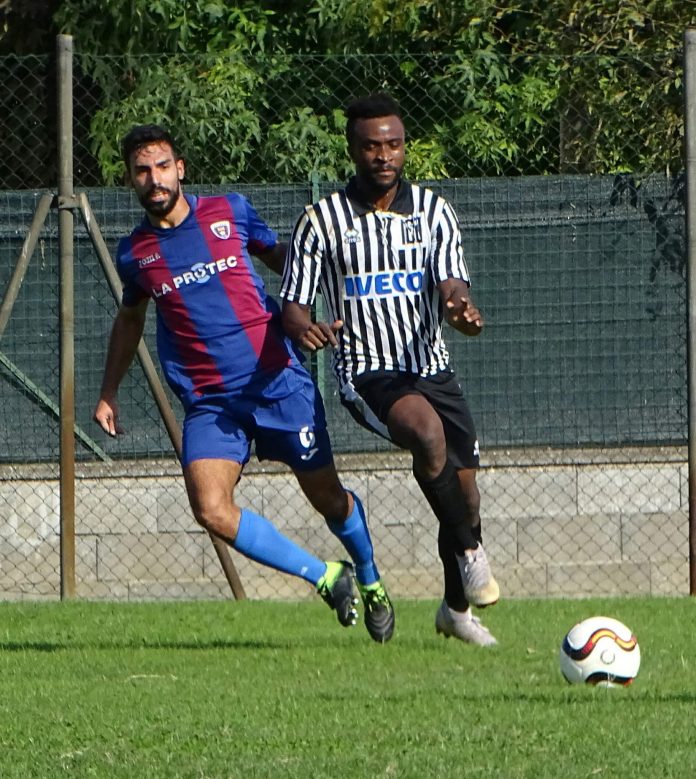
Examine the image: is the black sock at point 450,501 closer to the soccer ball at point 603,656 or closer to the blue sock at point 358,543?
the blue sock at point 358,543

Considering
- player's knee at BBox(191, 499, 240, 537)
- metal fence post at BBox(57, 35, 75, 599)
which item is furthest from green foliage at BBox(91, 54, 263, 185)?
player's knee at BBox(191, 499, 240, 537)

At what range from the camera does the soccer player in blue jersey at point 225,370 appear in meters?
7.39

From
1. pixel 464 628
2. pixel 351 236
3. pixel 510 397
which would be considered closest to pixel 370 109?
pixel 351 236

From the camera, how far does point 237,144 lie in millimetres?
11656

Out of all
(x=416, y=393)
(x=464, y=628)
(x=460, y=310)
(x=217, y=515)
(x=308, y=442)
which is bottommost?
(x=464, y=628)

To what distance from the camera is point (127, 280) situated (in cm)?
768

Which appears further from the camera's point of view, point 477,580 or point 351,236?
point 351,236

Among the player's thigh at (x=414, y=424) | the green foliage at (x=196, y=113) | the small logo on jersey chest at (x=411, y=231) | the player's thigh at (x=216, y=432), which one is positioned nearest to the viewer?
the player's thigh at (x=414, y=424)

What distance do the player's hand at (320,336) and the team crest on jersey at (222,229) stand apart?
76 centimetres

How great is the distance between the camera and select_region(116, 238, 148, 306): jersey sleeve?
763 cm

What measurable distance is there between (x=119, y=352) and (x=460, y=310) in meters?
1.79

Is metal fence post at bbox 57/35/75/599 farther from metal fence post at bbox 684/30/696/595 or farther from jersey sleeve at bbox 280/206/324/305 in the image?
metal fence post at bbox 684/30/696/595

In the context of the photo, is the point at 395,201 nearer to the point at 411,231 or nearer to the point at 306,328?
the point at 411,231

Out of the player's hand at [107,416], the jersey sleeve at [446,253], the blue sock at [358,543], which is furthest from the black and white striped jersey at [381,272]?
the player's hand at [107,416]
